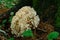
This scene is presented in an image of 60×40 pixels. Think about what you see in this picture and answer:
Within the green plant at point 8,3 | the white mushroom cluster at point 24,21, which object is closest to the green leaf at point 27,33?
the white mushroom cluster at point 24,21

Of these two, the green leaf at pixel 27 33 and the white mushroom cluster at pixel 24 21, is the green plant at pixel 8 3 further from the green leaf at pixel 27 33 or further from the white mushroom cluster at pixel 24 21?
the green leaf at pixel 27 33

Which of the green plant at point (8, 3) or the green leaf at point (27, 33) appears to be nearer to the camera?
the green leaf at point (27, 33)

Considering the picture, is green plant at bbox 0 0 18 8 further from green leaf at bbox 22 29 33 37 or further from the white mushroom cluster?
green leaf at bbox 22 29 33 37

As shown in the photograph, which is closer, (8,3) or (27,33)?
(27,33)

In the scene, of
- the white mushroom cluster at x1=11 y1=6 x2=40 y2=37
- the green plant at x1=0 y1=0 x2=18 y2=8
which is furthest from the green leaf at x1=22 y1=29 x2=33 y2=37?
the green plant at x1=0 y1=0 x2=18 y2=8

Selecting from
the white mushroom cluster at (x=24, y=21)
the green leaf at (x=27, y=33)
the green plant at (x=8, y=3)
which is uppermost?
the green plant at (x=8, y=3)

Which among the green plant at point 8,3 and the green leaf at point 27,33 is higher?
the green plant at point 8,3

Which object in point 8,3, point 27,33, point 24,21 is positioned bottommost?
point 27,33

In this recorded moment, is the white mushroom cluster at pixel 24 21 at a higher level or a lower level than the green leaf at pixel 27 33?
higher

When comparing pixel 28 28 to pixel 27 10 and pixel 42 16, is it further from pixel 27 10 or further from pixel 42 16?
pixel 42 16

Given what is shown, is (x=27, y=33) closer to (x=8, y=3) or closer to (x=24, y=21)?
(x=24, y=21)

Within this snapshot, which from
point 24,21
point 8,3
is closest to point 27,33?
point 24,21
